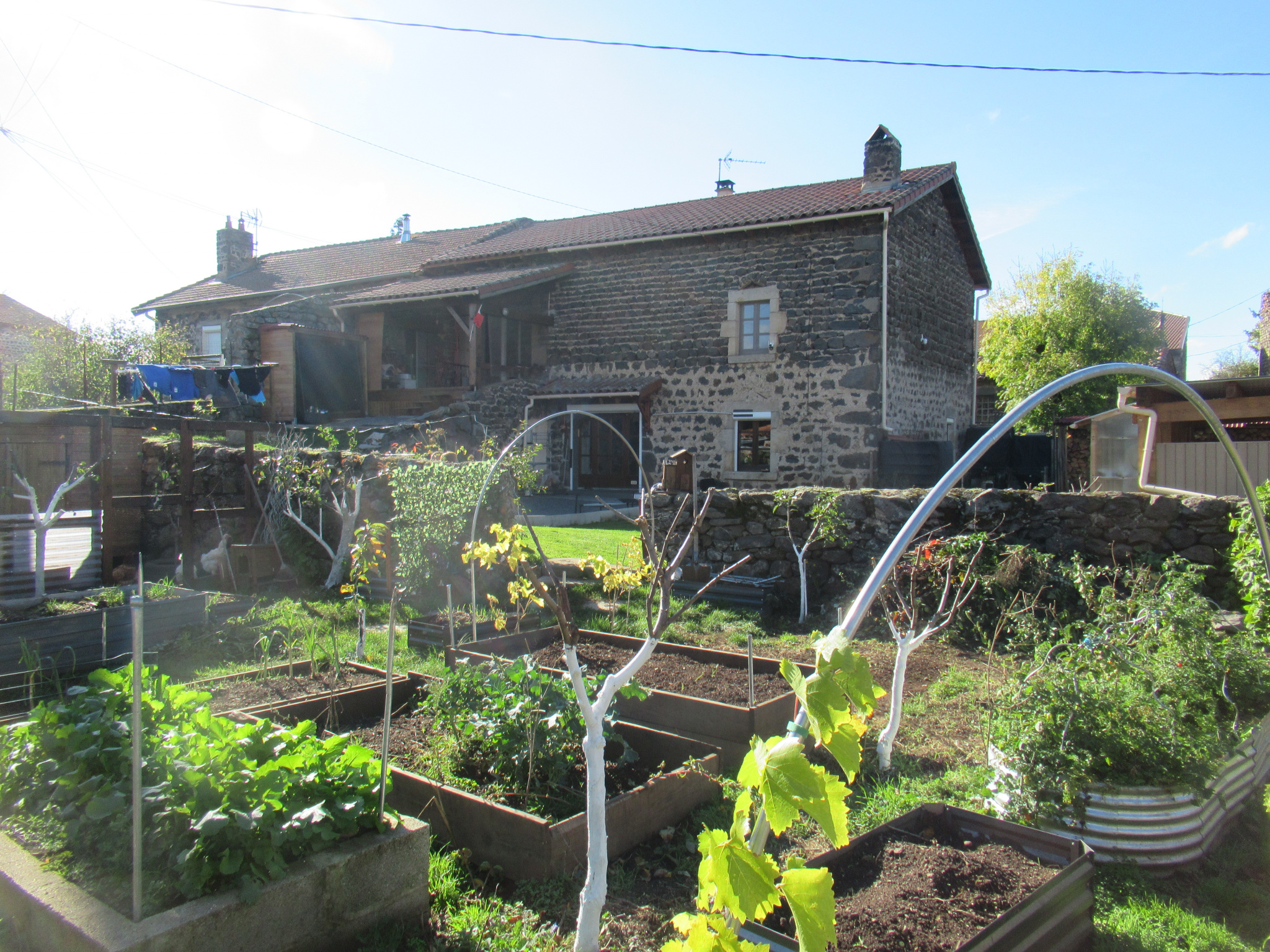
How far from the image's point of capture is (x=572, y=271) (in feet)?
57.0

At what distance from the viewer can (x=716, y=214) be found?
16844 mm

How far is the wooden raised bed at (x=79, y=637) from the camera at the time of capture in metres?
5.29

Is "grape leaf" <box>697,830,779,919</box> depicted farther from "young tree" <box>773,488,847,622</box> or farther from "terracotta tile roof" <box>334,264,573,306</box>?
"terracotta tile roof" <box>334,264,573,306</box>

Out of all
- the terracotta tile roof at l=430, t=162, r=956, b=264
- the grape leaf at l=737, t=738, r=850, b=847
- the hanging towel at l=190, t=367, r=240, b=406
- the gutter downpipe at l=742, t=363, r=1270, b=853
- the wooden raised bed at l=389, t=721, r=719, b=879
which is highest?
the terracotta tile roof at l=430, t=162, r=956, b=264

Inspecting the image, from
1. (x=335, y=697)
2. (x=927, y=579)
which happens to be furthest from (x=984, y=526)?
(x=335, y=697)

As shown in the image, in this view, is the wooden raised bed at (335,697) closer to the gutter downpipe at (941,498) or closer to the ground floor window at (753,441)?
the gutter downpipe at (941,498)

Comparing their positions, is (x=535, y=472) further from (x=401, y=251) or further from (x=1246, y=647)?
(x=401, y=251)

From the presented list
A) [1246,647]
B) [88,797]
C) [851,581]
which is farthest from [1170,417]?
[88,797]

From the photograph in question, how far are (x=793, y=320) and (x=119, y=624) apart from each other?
12239mm

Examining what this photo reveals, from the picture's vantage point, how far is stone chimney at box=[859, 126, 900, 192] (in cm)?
1492

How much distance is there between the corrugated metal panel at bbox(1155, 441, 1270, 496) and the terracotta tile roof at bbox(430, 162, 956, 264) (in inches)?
260

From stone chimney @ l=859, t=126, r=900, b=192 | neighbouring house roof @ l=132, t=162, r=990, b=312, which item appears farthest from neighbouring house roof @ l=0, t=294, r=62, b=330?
stone chimney @ l=859, t=126, r=900, b=192

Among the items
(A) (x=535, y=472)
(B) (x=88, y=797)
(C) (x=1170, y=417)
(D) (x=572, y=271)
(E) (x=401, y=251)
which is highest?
(E) (x=401, y=251)

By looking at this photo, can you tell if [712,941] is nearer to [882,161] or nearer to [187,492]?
[187,492]
